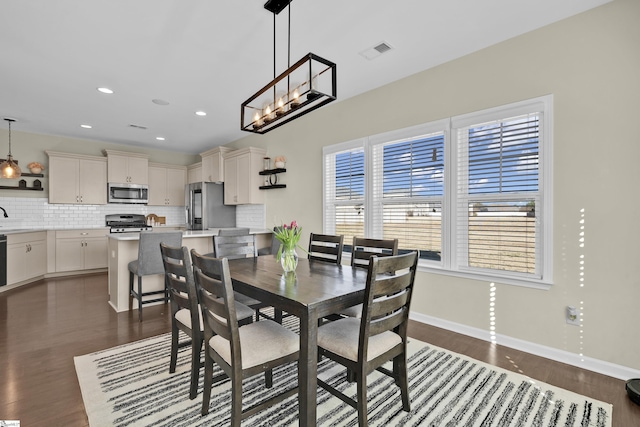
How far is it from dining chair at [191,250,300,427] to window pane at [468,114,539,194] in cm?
231

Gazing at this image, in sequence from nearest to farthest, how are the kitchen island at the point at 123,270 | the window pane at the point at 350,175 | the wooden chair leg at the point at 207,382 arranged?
the wooden chair leg at the point at 207,382, the kitchen island at the point at 123,270, the window pane at the point at 350,175

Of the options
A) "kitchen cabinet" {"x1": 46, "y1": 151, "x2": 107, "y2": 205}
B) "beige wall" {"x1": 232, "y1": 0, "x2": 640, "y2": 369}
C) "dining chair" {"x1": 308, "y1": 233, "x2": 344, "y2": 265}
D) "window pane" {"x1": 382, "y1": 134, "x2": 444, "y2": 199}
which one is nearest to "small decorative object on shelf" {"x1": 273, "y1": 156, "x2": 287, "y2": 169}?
"window pane" {"x1": 382, "y1": 134, "x2": 444, "y2": 199}

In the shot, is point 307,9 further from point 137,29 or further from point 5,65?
point 5,65

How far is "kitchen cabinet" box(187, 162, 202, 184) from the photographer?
6988mm

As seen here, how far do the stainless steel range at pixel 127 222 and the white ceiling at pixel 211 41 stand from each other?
109 inches

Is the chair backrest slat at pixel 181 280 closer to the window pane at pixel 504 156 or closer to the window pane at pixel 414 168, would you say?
the window pane at pixel 414 168

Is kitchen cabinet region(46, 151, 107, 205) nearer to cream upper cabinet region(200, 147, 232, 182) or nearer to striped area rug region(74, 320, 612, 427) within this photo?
cream upper cabinet region(200, 147, 232, 182)

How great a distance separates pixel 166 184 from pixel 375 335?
6821mm

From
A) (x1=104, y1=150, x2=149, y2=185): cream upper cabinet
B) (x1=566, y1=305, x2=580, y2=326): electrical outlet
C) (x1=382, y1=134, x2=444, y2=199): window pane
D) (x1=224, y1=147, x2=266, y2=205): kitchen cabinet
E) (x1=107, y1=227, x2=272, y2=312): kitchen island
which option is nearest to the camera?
(x1=566, y1=305, x2=580, y2=326): electrical outlet

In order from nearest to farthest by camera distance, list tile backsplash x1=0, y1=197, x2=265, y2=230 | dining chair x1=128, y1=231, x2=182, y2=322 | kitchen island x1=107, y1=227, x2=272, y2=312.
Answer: dining chair x1=128, y1=231, x2=182, y2=322 < kitchen island x1=107, y1=227, x2=272, y2=312 < tile backsplash x1=0, y1=197, x2=265, y2=230

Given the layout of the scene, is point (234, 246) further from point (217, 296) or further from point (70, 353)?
point (70, 353)

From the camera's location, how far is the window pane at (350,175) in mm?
4032

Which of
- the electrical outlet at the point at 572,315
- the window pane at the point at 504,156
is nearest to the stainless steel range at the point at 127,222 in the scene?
the window pane at the point at 504,156

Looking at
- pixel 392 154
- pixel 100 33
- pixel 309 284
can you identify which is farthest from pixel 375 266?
pixel 100 33
